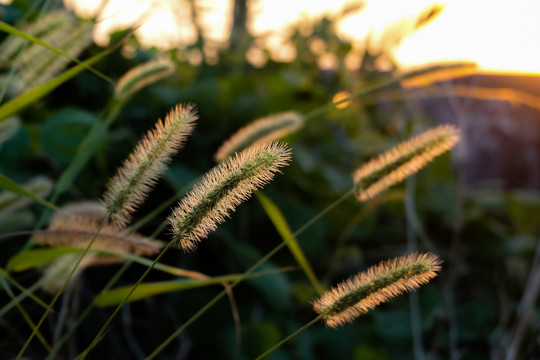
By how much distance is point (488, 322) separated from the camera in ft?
4.97

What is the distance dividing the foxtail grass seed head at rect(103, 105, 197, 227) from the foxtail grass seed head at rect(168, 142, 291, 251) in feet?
0.23

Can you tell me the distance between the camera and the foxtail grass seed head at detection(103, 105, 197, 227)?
0.44 meters

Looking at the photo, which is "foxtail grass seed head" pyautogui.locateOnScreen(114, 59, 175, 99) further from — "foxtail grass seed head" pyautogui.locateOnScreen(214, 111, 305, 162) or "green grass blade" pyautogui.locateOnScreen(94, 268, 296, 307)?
"green grass blade" pyautogui.locateOnScreen(94, 268, 296, 307)

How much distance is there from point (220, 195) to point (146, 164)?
11cm

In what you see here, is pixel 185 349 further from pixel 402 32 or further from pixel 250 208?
pixel 402 32

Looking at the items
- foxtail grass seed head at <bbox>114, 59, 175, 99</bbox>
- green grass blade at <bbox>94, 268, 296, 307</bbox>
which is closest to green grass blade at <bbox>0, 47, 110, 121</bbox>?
foxtail grass seed head at <bbox>114, 59, 175, 99</bbox>

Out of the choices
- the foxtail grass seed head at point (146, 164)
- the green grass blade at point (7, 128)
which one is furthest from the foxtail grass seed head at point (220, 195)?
the green grass blade at point (7, 128)

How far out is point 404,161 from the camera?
0.61 m

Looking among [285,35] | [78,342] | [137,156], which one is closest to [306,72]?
[285,35]

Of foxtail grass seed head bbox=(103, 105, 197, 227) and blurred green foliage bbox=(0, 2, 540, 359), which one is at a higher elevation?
blurred green foliage bbox=(0, 2, 540, 359)

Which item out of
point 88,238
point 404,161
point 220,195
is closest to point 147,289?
point 88,238

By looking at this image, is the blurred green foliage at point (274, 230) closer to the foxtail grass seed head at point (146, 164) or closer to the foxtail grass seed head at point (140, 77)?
the foxtail grass seed head at point (140, 77)

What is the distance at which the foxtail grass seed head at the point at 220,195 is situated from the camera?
38cm

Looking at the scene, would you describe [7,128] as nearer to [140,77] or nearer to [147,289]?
[140,77]
